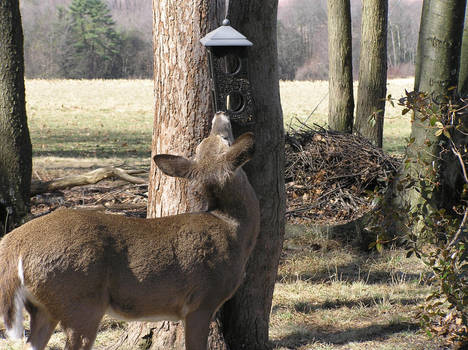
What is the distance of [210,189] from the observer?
13.9ft

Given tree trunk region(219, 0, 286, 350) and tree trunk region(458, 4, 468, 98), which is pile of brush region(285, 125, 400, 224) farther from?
tree trunk region(219, 0, 286, 350)

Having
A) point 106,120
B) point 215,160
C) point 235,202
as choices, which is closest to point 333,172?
point 235,202

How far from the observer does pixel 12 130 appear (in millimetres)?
8297

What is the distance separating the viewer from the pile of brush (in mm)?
10094

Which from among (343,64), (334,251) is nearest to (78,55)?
(343,64)

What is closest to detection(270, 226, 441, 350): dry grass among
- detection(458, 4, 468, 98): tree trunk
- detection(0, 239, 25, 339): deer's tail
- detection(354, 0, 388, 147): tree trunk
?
detection(458, 4, 468, 98): tree trunk

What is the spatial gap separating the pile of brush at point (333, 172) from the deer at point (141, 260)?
5740 millimetres

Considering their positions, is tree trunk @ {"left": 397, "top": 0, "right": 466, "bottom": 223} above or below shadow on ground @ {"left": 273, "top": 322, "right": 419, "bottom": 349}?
above

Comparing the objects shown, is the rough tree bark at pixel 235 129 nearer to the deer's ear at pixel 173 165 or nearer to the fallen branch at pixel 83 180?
the deer's ear at pixel 173 165

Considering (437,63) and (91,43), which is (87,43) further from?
(437,63)

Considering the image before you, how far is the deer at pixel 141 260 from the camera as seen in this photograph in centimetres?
363

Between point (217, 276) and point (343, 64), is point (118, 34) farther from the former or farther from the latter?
point (217, 276)

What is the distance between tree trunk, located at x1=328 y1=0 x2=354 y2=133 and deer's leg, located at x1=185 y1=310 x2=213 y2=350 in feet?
30.0

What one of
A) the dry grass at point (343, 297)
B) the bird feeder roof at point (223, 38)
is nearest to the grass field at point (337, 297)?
A: the dry grass at point (343, 297)
